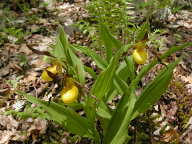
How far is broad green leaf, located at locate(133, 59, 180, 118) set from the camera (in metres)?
1.46

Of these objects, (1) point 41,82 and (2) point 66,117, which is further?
(1) point 41,82

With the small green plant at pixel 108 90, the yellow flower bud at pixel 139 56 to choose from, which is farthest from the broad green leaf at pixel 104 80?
the yellow flower bud at pixel 139 56

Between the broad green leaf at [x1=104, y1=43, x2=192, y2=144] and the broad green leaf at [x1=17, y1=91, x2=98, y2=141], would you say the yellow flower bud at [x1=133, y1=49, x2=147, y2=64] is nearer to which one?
the broad green leaf at [x1=104, y1=43, x2=192, y2=144]

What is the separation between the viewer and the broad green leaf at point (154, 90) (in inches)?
57.5

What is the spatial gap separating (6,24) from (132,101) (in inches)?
102

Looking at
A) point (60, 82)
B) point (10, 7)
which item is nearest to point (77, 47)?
point (60, 82)

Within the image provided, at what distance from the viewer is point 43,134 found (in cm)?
205

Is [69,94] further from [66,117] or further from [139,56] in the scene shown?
[139,56]

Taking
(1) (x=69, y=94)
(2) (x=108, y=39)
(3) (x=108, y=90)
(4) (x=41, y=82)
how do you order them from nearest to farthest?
(1) (x=69, y=94), (3) (x=108, y=90), (2) (x=108, y=39), (4) (x=41, y=82)

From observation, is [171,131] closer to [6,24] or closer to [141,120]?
[141,120]

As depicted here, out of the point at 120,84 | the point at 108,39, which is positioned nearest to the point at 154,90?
the point at 120,84

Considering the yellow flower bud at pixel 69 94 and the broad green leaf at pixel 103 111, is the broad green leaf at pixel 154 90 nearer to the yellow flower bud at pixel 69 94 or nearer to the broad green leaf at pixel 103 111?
the broad green leaf at pixel 103 111

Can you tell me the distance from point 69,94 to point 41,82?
1.29 metres

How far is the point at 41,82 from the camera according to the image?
255 centimetres
